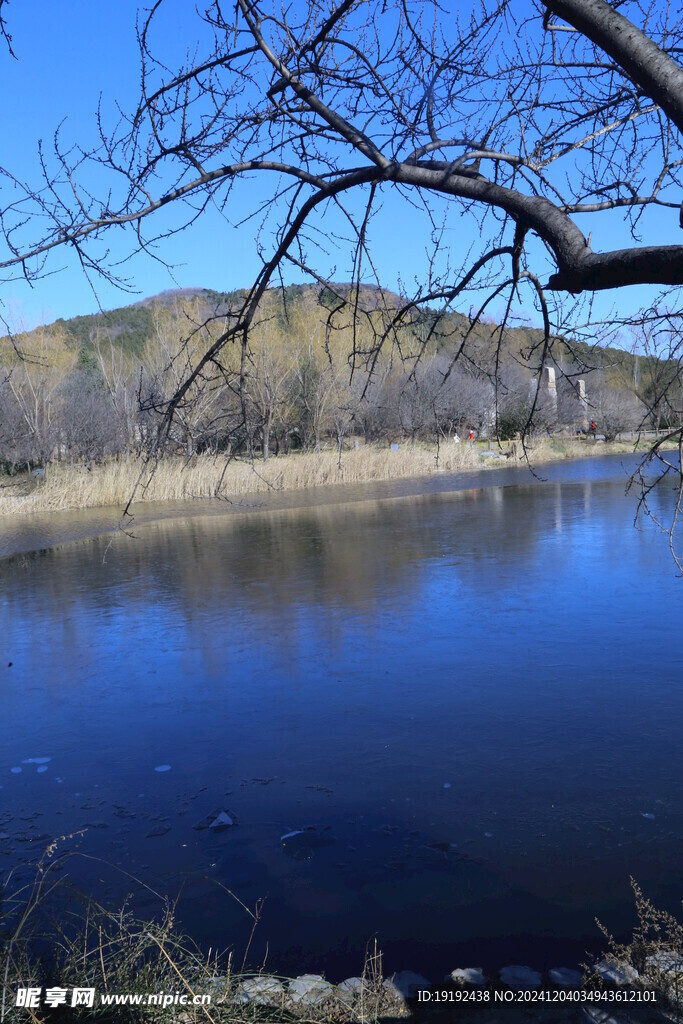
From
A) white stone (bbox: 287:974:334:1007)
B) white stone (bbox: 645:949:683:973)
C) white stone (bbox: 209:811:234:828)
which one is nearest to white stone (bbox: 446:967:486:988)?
white stone (bbox: 287:974:334:1007)

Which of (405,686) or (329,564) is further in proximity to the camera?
(329,564)

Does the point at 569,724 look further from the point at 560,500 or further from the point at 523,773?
the point at 560,500

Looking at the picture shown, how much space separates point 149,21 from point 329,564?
9.87 meters

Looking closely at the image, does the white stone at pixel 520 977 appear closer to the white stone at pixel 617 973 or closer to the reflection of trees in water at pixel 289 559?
the white stone at pixel 617 973

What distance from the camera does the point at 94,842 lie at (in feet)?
16.9

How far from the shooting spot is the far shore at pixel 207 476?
77.7 ft

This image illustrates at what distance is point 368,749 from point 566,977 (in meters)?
2.60

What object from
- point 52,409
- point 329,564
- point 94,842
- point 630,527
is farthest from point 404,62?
point 52,409

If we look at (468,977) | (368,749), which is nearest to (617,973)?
(468,977)

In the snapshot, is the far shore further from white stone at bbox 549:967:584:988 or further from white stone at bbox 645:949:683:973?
white stone at bbox 645:949:683:973

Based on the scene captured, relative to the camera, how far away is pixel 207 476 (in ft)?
79.4

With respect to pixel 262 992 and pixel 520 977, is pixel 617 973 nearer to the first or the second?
pixel 520 977

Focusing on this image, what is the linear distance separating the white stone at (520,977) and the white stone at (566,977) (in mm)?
66

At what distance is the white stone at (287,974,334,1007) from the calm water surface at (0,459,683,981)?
24 cm
